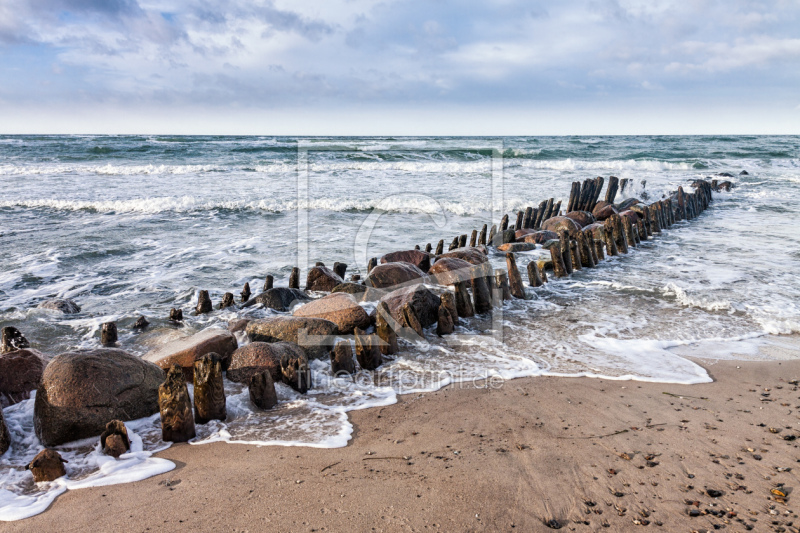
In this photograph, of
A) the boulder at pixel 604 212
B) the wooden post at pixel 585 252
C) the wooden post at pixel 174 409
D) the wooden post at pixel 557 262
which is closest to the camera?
the wooden post at pixel 174 409

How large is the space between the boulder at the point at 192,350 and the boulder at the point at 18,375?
0.94 metres

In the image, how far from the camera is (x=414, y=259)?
349 inches

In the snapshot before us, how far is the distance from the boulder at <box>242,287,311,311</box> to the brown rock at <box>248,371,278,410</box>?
3126 millimetres

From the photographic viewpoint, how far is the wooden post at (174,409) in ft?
12.3

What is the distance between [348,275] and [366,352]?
452 centimetres

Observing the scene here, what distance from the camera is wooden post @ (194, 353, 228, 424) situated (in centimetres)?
405

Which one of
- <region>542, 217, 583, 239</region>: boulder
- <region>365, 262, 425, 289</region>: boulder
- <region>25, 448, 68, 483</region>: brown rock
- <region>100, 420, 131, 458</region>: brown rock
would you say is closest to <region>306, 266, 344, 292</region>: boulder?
<region>365, 262, 425, 289</region>: boulder

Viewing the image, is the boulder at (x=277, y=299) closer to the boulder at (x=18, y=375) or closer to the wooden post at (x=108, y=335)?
the wooden post at (x=108, y=335)

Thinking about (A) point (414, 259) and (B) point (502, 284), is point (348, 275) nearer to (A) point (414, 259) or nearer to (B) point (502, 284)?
(A) point (414, 259)

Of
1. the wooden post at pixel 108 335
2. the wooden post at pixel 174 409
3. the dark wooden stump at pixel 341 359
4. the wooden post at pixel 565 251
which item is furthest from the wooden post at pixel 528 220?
the wooden post at pixel 174 409

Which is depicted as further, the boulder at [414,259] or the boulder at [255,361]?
the boulder at [414,259]

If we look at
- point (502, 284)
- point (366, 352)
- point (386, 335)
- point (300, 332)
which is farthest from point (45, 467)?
point (502, 284)

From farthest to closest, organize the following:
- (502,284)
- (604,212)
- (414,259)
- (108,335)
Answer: (604,212) < (414,259) < (502,284) < (108,335)

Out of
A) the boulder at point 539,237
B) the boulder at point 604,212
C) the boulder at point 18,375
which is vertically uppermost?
the boulder at point 604,212
